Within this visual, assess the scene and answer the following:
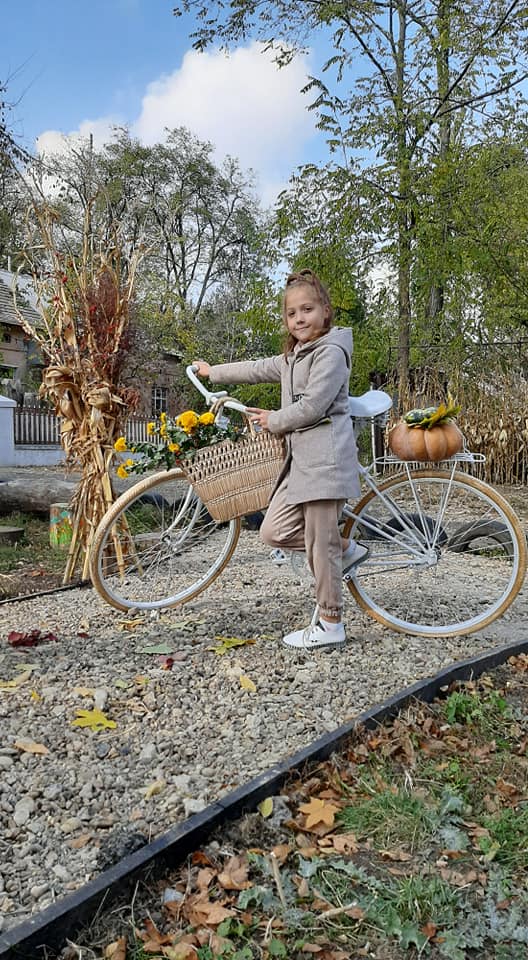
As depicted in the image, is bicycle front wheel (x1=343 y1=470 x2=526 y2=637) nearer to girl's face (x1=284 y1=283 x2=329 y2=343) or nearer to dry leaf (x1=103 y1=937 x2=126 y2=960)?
girl's face (x1=284 y1=283 x2=329 y2=343)

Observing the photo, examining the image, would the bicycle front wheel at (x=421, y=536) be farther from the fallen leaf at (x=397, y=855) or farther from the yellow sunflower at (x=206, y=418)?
the fallen leaf at (x=397, y=855)

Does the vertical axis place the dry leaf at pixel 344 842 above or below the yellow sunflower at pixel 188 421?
below

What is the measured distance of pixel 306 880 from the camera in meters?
1.72

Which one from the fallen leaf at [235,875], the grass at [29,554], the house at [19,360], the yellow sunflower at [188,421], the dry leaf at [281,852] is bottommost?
the grass at [29,554]

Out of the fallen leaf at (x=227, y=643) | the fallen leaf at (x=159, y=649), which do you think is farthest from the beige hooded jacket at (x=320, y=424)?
the fallen leaf at (x=159, y=649)

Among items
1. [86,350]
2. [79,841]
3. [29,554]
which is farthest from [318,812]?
[29,554]

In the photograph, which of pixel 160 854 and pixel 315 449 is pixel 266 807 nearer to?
pixel 160 854

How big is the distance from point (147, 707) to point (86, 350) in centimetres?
239

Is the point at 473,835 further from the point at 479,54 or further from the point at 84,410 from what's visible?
the point at 479,54

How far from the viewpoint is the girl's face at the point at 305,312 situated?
3.10 metres

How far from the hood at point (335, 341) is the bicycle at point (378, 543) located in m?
0.30

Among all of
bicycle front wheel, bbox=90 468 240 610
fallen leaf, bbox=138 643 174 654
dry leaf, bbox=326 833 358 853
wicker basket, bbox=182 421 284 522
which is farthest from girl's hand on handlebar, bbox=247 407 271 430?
dry leaf, bbox=326 833 358 853

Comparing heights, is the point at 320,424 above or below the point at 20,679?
above

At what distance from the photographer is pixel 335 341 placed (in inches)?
121
